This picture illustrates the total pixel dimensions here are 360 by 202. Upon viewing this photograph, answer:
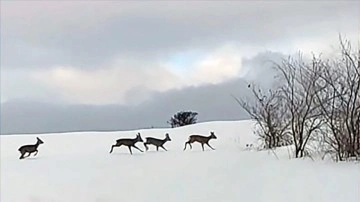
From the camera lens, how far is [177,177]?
901 cm

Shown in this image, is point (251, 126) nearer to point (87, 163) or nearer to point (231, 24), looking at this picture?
point (231, 24)

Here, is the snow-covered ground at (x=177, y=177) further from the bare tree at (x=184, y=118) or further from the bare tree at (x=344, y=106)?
the bare tree at (x=184, y=118)

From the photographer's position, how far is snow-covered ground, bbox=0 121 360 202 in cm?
743

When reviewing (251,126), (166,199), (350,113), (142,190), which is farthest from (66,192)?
(251,126)

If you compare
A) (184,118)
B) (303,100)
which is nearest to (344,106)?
(303,100)

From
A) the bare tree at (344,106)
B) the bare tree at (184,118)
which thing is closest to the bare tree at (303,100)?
the bare tree at (344,106)

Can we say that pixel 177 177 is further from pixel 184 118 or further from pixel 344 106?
pixel 184 118

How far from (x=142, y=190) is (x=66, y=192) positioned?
1.17 m

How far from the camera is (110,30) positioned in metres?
14.5

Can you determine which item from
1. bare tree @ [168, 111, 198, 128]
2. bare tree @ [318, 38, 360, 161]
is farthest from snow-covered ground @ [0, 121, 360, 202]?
bare tree @ [168, 111, 198, 128]

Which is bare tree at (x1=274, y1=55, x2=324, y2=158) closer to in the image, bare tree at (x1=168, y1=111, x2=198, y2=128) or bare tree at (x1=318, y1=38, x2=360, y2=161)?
bare tree at (x1=318, y1=38, x2=360, y2=161)

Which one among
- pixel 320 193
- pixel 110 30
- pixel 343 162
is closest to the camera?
pixel 320 193

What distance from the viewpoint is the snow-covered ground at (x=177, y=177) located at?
293 inches

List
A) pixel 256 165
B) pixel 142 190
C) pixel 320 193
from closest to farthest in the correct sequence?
pixel 320 193 → pixel 142 190 → pixel 256 165
